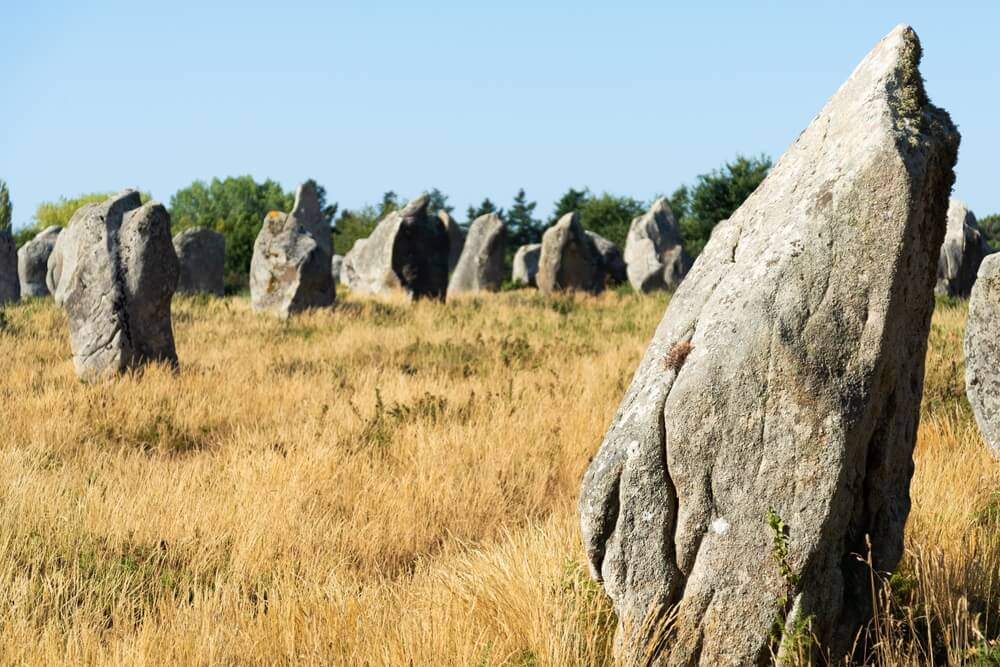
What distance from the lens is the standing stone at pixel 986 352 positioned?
265 inches

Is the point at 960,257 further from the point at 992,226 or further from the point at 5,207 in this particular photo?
the point at 992,226

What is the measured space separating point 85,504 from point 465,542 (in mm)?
2241

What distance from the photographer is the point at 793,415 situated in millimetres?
3451

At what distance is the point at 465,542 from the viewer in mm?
5797

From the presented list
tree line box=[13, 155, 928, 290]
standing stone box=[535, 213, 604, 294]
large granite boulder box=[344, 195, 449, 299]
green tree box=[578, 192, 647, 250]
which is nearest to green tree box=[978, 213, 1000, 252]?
tree line box=[13, 155, 928, 290]

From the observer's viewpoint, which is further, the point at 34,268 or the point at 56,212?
the point at 56,212

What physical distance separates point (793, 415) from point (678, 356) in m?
0.47

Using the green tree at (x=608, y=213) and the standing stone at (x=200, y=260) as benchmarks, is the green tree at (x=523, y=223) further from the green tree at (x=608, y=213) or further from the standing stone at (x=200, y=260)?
the standing stone at (x=200, y=260)

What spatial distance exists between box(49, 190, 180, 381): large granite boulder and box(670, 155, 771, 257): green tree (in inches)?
1172

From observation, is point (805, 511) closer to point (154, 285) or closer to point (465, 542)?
point (465, 542)

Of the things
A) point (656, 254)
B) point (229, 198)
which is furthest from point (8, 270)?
point (229, 198)

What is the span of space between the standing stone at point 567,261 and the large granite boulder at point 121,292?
48.2 ft

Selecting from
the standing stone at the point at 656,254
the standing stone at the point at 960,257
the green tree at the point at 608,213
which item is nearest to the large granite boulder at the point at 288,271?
the standing stone at the point at 656,254

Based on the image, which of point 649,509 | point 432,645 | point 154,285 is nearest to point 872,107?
point 649,509
